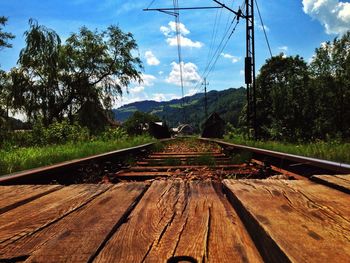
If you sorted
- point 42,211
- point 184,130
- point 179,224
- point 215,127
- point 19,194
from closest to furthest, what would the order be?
point 179,224 → point 42,211 → point 19,194 → point 215,127 → point 184,130

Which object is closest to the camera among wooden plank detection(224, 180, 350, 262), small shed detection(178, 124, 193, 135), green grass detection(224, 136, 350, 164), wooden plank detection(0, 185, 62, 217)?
wooden plank detection(224, 180, 350, 262)

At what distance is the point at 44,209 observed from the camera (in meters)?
1.87

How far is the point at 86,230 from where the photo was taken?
4.81 feet

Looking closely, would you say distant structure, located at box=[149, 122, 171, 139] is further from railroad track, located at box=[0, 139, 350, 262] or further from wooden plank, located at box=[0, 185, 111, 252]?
wooden plank, located at box=[0, 185, 111, 252]

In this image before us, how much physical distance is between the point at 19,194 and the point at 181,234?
1348 millimetres

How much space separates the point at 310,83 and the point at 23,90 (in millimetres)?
28365

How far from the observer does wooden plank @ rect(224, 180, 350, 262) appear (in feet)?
3.59

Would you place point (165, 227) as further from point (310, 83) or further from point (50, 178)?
point (310, 83)

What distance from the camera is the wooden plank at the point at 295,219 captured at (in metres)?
1.09

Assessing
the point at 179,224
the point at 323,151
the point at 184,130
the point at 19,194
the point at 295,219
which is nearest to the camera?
the point at 295,219

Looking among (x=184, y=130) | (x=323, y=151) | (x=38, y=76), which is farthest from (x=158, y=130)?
(x=184, y=130)

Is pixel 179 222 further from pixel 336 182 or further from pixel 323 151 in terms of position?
pixel 323 151

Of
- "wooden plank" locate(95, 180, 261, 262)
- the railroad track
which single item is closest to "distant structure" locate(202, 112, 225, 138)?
the railroad track

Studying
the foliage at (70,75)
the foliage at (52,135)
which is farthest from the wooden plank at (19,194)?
the foliage at (70,75)
